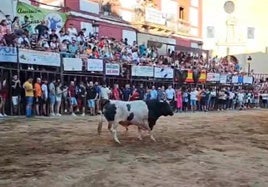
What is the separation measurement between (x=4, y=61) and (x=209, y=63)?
72.6 feet

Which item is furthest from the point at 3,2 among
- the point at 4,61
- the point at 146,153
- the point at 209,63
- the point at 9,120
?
the point at 209,63

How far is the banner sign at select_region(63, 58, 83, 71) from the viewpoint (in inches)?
828

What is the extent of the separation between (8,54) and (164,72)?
12.1m

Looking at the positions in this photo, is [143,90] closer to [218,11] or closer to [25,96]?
[25,96]

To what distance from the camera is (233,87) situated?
1435 inches

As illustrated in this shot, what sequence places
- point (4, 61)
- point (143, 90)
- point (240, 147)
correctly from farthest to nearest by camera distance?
point (143, 90)
point (4, 61)
point (240, 147)

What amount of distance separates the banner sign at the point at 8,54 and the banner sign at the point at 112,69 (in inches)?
235

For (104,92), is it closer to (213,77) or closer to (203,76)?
(203,76)

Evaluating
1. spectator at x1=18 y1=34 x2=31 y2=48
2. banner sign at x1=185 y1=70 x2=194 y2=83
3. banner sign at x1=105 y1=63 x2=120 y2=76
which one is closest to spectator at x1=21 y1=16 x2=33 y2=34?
spectator at x1=18 y1=34 x2=31 y2=48

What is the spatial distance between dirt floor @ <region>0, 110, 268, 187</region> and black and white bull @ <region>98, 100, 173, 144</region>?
1.70 ft

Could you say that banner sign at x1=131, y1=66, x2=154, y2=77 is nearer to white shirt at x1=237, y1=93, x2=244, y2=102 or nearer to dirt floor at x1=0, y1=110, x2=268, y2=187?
dirt floor at x1=0, y1=110, x2=268, y2=187

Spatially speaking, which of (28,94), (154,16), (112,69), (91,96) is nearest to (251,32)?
(154,16)

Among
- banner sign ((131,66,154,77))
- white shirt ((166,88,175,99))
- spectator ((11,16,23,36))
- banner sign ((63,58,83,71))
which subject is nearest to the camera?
spectator ((11,16,23,36))

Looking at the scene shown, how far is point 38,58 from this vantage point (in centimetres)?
1967
